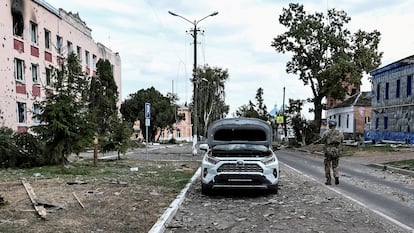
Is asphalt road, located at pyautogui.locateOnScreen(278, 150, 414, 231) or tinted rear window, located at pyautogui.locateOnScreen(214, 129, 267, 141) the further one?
tinted rear window, located at pyautogui.locateOnScreen(214, 129, 267, 141)

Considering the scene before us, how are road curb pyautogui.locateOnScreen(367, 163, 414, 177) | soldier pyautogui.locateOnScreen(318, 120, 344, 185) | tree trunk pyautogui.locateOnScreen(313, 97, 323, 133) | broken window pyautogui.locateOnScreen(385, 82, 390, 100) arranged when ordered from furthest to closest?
tree trunk pyautogui.locateOnScreen(313, 97, 323, 133) → broken window pyautogui.locateOnScreen(385, 82, 390, 100) → road curb pyautogui.locateOnScreen(367, 163, 414, 177) → soldier pyautogui.locateOnScreen(318, 120, 344, 185)

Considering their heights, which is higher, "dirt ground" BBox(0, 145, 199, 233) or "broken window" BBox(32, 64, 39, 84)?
"broken window" BBox(32, 64, 39, 84)

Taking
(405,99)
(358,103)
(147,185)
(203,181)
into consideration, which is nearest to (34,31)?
(147,185)

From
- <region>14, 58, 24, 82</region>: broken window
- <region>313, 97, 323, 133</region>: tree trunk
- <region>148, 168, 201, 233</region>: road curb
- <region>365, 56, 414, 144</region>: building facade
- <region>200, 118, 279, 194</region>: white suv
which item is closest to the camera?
<region>148, 168, 201, 233</region>: road curb

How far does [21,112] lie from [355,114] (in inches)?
1586

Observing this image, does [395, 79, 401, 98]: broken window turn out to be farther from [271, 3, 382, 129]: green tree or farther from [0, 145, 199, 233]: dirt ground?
[0, 145, 199, 233]: dirt ground

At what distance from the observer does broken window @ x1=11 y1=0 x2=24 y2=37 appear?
85.0 ft

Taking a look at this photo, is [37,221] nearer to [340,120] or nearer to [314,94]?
[314,94]

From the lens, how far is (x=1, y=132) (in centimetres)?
1706

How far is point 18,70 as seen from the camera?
27016mm

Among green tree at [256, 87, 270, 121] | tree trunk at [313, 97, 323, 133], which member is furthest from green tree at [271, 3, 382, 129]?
green tree at [256, 87, 270, 121]

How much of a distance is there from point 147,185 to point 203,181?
214 cm

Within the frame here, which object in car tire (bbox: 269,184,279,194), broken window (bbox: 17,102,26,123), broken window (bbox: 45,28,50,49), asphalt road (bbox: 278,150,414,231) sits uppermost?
broken window (bbox: 45,28,50,49)

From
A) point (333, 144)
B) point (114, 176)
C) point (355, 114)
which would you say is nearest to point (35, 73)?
point (114, 176)
